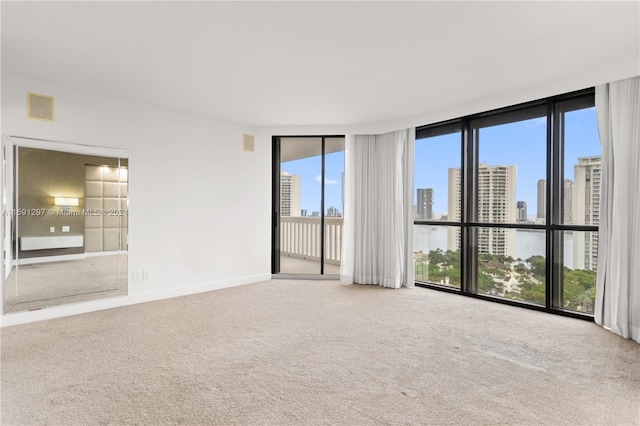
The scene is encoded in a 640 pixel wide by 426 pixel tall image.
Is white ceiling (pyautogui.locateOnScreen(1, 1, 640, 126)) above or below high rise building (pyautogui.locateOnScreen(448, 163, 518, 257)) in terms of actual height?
above

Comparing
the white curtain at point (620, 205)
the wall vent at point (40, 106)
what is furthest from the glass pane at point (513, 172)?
the wall vent at point (40, 106)

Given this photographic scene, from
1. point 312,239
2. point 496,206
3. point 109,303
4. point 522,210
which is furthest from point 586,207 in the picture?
point 109,303

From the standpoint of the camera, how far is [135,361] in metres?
2.44

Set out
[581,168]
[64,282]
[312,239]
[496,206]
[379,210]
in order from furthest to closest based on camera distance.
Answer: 1. [312,239]
2. [379,210]
3. [496,206]
4. [64,282]
5. [581,168]

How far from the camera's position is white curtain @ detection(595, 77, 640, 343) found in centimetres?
290

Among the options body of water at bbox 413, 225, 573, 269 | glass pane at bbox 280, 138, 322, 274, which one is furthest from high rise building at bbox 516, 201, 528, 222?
glass pane at bbox 280, 138, 322, 274

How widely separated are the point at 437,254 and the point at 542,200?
1.47 m

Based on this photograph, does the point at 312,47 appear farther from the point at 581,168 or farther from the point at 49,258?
the point at 49,258

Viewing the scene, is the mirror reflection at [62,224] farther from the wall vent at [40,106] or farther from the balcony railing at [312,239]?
the balcony railing at [312,239]

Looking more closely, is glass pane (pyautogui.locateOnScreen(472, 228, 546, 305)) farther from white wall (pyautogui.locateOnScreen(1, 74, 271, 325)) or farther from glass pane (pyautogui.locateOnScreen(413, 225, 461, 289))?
white wall (pyautogui.locateOnScreen(1, 74, 271, 325))

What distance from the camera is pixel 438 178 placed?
4.67m

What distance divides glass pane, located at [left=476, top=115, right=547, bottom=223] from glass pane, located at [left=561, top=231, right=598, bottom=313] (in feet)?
1.22

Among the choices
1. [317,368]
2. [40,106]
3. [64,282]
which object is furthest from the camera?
[64,282]

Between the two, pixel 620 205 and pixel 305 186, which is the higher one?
pixel 305 186
